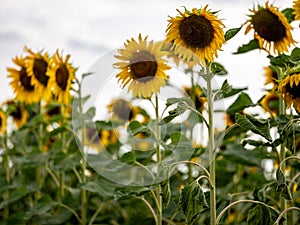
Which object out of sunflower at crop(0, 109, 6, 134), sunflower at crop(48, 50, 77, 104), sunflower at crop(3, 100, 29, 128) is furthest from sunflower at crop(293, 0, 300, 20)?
sunflower at crop(3, 100, 29, 128)

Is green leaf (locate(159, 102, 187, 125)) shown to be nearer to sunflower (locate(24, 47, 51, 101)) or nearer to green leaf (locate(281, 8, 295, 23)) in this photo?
green leaf (locate(281, 8, 295, 23))

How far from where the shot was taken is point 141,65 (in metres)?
1.52

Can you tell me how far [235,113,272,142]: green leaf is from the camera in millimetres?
1323

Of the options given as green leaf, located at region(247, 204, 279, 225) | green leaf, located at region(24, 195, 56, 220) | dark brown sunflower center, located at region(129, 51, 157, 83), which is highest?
dark brown sunflower center, located at region(129, 51, 157, 83)

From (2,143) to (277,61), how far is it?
146 centimetres

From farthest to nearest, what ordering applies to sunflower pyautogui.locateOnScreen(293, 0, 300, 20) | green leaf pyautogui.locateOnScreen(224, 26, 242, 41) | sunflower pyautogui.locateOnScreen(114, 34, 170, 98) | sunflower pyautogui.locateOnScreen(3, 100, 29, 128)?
sunflower pyautogui.locateOnScreen(3, 100, 29, 128)
sunflower pyautogui.locateOnScreen(293, 0, 300, 20)
sunflower pyautogui.locateOnScreen(114, 34, 170, 98)
green leaf pyautogui.locateOnScreen(224, 26, 242, 41)

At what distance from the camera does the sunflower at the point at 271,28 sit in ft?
5.64

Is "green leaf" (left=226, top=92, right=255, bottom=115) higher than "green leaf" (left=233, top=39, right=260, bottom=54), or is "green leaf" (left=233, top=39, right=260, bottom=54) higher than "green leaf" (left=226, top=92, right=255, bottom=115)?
"green leaf" (left=233, top=39, right=260, bottom=54)

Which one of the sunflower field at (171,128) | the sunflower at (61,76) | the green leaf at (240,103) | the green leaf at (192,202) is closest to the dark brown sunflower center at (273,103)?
the sunflower field at (171,128)

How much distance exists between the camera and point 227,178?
2.44 meters

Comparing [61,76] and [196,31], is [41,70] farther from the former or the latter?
[196,31]

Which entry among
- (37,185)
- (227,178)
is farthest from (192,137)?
(37,185)

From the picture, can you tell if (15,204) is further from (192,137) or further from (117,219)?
(192,137)

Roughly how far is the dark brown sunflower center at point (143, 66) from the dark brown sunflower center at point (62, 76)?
637mm
